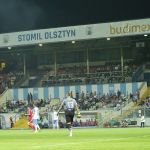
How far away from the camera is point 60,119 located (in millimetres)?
61406

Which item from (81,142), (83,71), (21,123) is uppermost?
(83,71)

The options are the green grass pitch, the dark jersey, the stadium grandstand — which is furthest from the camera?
the stadium grandstand

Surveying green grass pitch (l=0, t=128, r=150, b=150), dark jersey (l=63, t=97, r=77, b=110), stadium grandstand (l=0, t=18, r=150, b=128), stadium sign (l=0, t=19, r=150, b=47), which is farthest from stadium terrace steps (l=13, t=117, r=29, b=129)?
green grass pitch (l=0, t=128, r=150, b=150)

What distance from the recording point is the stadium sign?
62.7 meters

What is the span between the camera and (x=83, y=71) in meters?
70.0

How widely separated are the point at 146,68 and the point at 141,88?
400 cm

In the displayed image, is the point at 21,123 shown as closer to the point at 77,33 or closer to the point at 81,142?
the point at 77,33

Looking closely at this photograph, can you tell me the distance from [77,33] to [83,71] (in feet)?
17.8

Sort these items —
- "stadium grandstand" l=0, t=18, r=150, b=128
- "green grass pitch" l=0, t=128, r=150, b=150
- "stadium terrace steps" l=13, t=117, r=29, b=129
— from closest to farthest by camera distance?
"green grass pitch" l=0, t=128, r=150, b=150 → "stadium grandstand" l=0, t=18, r=150, b=128 → "stadium terrace steps" l=13, t=117, r=29, b=129

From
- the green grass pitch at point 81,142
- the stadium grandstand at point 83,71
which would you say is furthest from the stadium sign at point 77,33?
the green grass pitch at point 81,142

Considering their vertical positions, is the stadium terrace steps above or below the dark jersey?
below

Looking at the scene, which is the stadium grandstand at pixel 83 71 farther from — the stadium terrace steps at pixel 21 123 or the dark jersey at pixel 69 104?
the dark jersey at pixel 69 104

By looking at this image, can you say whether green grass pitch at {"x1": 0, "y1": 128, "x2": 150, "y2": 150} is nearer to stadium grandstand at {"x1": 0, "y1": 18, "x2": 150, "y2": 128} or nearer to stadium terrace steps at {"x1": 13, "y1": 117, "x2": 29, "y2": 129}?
stadium grandstand at {"x1": 0, "y1": 18, "x2": 150, "y2": 128}

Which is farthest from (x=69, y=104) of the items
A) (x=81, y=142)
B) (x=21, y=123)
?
(x=21, y=123)
